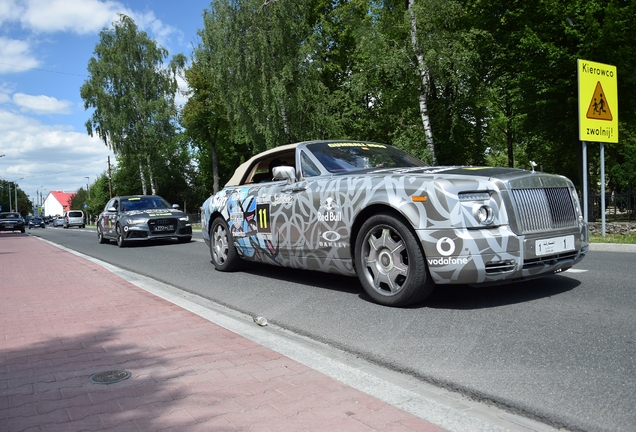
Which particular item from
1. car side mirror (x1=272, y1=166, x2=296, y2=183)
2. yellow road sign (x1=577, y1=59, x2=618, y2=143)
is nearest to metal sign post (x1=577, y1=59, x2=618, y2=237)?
yellow road sign (x1=577, y1=59, x2=618, y2=143)

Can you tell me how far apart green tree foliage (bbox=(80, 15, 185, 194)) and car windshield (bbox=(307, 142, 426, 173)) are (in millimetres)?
38706

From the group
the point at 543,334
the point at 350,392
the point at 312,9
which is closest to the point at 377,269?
the point at 543,334

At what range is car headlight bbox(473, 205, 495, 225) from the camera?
14.7ft

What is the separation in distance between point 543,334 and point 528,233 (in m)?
1.00

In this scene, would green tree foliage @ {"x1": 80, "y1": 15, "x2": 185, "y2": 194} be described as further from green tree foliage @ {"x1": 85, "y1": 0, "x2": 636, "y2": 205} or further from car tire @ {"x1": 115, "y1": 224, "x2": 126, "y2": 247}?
car tire @ {"x1": 115, "y1": 224, "x2": 126, "y2": 247}

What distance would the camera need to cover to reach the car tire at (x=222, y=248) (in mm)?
7887

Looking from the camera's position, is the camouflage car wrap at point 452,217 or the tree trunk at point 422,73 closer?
the camouflage car wrap at point 452,217

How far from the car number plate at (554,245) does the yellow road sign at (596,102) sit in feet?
30.4

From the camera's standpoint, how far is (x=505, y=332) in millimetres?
4059

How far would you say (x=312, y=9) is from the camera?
36.1m

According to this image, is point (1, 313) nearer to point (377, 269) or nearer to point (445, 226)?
point (377, 269)

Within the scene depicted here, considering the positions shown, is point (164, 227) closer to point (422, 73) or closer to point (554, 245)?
point (422, 73)

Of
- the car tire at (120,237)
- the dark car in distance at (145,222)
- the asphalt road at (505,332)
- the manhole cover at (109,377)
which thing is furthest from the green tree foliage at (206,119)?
the manhole cover at (109,377)

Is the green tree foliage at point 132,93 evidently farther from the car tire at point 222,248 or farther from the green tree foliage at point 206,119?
the car tire at point 222,248
